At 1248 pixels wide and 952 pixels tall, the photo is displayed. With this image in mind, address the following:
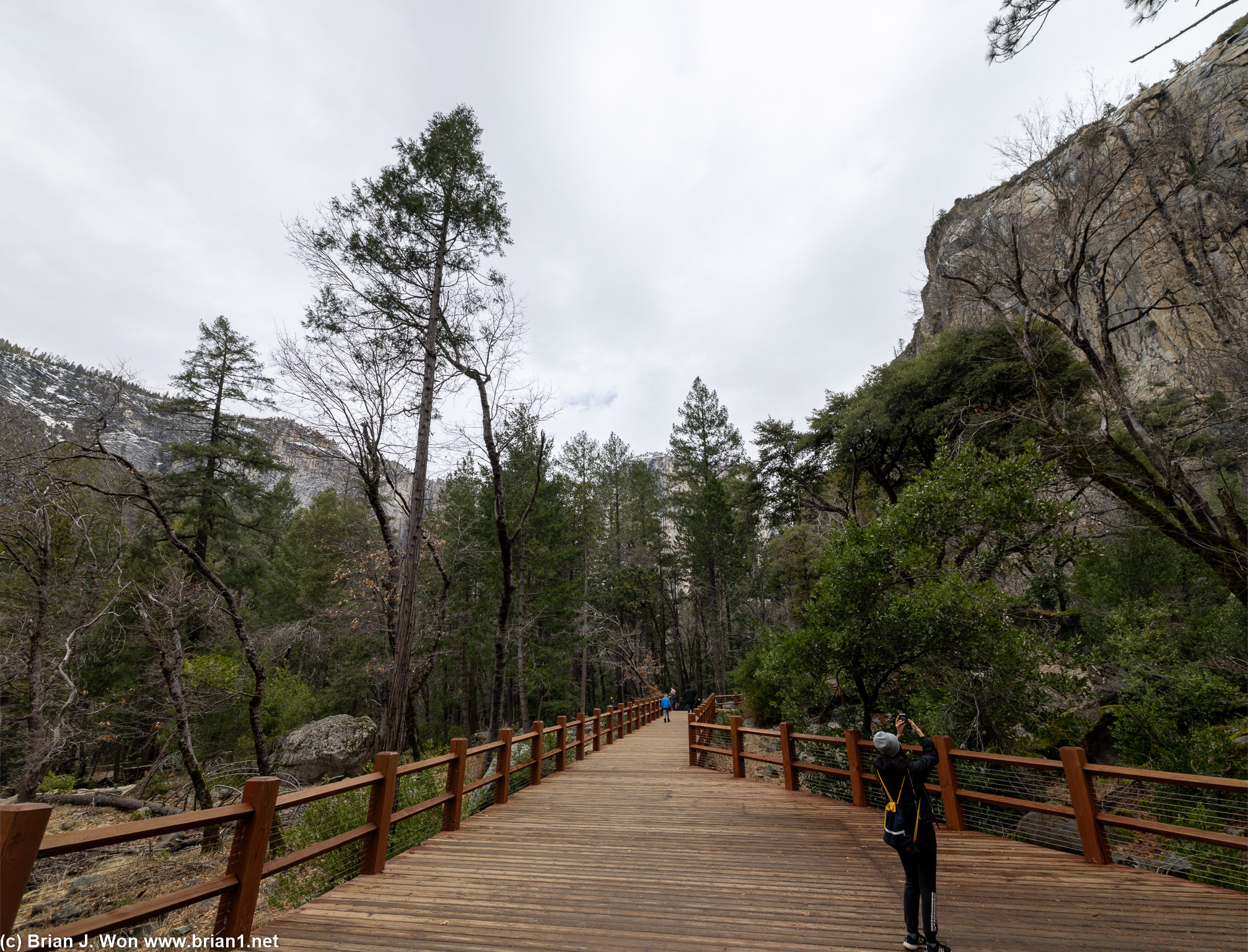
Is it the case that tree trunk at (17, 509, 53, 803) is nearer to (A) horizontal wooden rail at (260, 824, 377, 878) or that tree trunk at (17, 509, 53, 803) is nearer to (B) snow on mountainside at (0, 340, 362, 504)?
(B) snow on mountainside at (0, 340, 362, 504)

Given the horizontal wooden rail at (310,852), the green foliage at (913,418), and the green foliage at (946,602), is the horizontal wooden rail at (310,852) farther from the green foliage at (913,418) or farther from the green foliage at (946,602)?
the green foliage at (913,418)

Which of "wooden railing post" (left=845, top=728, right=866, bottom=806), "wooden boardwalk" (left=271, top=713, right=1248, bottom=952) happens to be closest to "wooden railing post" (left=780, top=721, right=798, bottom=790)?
"wooden railing post" (left=845, top=728, right=866, bottom=806)

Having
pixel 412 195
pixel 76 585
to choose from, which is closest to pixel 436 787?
pixel 76 585

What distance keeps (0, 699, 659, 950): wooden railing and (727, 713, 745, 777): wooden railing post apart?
4.55m

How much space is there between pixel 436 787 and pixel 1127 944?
7450 mm

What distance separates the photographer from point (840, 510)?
1534 cm

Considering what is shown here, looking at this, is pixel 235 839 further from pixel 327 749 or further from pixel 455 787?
pixel 327 749

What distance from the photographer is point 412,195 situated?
393 inches

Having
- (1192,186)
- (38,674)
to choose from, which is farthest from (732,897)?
(1192,186)

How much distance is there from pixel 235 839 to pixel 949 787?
6339 mm

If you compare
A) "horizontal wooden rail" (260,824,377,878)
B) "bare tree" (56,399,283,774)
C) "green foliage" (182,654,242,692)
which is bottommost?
"horizontal wooden rail" (260,824,377,878)

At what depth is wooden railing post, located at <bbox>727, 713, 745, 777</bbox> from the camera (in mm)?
8961

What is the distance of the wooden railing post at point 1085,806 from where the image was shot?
4.48 meters

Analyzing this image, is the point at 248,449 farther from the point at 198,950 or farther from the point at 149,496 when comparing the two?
the point at 198,950
